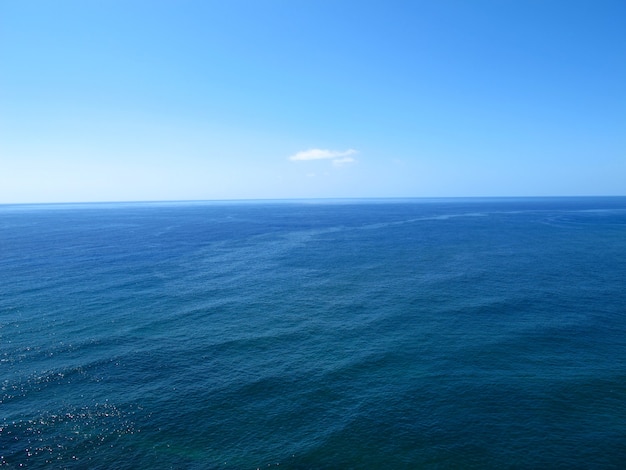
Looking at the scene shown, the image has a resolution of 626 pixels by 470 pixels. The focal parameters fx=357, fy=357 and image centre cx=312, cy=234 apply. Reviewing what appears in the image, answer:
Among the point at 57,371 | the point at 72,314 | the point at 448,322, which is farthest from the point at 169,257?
the point at 448,322

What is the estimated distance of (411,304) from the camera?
2955 inches

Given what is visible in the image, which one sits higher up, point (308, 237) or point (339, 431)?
point (308, 237)

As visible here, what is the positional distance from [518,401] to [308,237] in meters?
133

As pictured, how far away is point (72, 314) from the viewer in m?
68.1

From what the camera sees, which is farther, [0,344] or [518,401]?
[0,344]

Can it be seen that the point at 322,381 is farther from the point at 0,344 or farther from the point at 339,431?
the point at 0,344

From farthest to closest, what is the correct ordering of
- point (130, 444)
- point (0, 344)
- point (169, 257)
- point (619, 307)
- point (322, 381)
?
point (169, 257) < point (619, 307) < point (0, 344) < point (322, 381) < point (130, 444)

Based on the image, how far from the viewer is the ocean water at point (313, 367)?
3769cm

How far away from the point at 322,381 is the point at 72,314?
51.3 metres

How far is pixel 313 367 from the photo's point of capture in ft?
171

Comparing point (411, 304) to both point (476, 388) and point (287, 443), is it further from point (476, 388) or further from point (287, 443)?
point (287, 443)

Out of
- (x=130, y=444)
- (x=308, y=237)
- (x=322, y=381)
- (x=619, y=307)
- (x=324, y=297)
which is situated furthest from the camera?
(x=308, y=237)

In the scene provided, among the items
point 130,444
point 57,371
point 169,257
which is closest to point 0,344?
point 57,371

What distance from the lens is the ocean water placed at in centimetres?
3769
